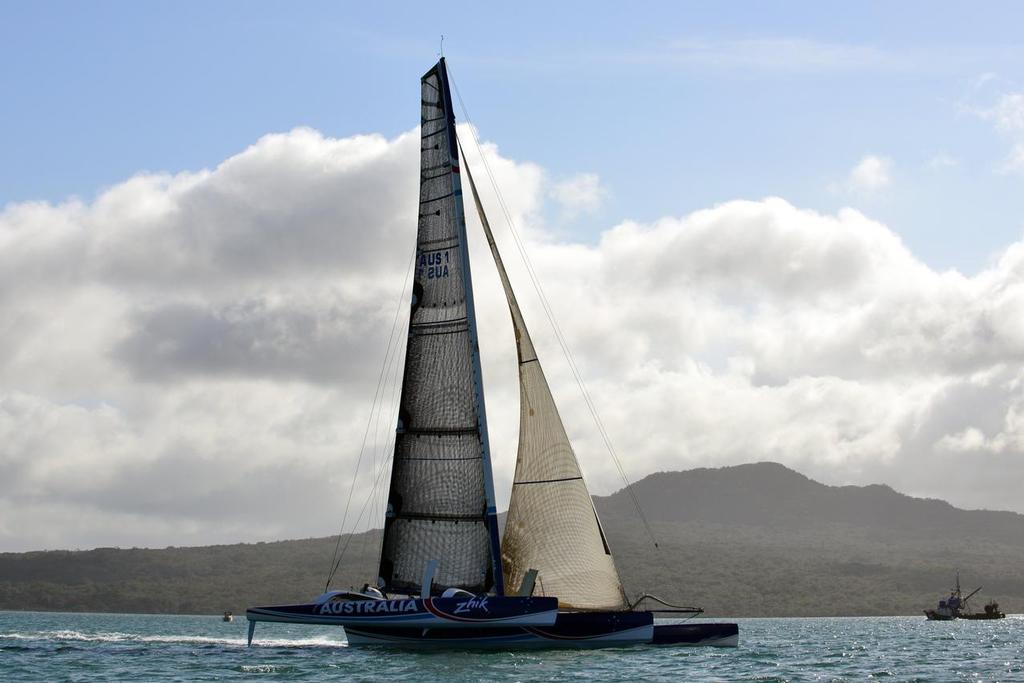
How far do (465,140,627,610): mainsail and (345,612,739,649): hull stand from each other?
3.52 feet

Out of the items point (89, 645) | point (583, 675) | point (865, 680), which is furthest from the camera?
point (89, 645)

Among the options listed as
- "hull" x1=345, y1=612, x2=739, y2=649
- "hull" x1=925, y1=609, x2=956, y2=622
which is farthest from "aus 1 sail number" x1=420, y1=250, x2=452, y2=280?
"hull" x1=925, y1=609, x2=956, y2=622

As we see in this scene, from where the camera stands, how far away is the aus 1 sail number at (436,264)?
43.4 metres

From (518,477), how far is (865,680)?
12467mm

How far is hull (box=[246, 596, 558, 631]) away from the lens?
39062 mm

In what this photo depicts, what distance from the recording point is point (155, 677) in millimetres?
37406

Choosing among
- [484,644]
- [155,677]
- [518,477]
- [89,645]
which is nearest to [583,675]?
[484,644]

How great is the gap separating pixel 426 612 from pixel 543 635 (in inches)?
145

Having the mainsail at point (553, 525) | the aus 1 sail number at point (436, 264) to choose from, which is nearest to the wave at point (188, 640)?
the mainsail at point (553, 525)

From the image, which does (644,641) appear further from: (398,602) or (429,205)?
(429,205)

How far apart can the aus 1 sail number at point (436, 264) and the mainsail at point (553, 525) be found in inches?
202

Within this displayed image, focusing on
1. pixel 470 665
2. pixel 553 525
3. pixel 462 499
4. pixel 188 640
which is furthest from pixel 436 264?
pixel 188 640

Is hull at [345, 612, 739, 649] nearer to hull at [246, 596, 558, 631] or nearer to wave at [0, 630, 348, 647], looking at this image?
hull at [246, 596, 558, 631]

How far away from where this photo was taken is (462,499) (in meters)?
42.4
